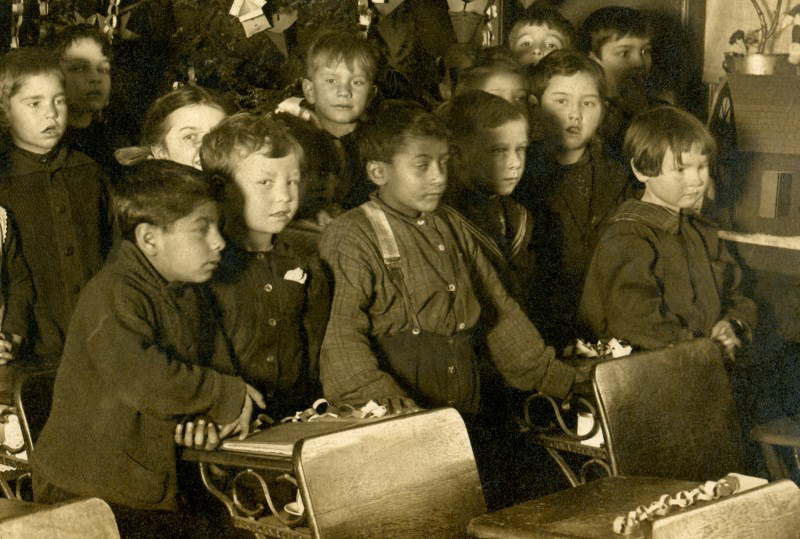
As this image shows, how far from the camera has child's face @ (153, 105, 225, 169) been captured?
3480mm

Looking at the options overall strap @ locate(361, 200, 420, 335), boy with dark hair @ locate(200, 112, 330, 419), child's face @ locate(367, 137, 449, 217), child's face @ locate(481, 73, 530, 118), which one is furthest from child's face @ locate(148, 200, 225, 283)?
child's face @ locate(481, 73, 530, 118)

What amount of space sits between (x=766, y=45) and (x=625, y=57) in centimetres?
60

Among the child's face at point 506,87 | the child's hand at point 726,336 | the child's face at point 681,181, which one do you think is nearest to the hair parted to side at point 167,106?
the child's face at point 506,87

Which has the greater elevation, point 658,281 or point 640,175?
point 640,175

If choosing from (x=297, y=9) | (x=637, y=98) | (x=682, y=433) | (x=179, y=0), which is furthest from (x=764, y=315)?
(x=179, y=0)

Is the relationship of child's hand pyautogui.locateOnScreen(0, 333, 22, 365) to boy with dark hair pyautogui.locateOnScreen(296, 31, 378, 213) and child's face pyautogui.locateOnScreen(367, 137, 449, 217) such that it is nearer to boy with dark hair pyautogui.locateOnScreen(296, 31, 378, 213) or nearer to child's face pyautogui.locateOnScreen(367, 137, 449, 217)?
boy with dark hair pyautogui.locateOnScreen(296, 31, 378, 213)

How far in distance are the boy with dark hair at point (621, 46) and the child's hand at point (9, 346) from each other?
8.22 ft

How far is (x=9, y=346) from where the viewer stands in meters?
3.37

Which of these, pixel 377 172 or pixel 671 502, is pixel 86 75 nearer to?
pixel 377 172

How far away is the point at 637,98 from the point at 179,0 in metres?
1.86

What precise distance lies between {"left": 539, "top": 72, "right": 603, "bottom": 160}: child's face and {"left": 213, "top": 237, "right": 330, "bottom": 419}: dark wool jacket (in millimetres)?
1365

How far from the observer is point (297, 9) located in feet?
13.2

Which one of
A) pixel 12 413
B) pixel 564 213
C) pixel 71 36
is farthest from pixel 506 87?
pixel 12 413

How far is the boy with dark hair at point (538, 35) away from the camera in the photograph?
4531 millimetres
